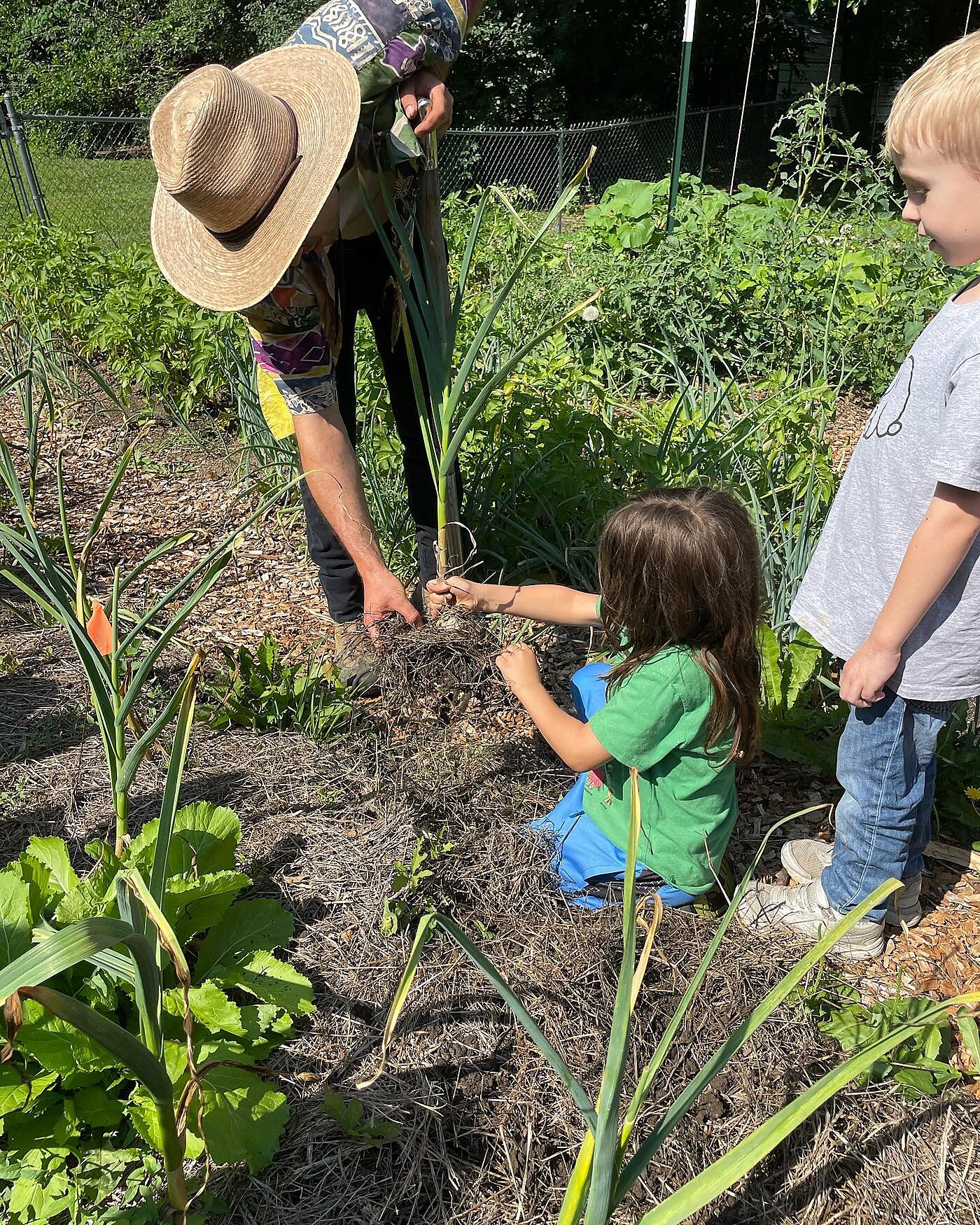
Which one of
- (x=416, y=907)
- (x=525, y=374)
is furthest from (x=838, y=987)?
(x=525, y=374)

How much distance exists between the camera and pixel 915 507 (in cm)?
155

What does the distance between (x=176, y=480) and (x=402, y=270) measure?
1839 mm

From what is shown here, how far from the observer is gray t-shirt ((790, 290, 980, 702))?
1389 mm

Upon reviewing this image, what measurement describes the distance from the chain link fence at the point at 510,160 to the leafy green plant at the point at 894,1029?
336 inches

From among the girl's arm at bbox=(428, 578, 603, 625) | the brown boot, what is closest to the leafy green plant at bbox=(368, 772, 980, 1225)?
the girl's arm at bbox=(428, 578, 603, 625)

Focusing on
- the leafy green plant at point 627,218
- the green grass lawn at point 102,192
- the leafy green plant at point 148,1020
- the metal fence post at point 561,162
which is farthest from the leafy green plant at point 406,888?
the metal fence post at point 561,162

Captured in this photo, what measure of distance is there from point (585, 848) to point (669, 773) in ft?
0.83


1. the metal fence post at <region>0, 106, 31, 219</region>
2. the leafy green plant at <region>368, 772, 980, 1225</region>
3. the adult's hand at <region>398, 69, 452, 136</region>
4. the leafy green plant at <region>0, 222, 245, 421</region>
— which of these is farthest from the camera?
the metal fence post at <region>0, 106, 31, 219</region>

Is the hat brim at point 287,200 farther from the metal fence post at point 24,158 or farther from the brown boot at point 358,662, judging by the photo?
the metal fence post at point 24,158

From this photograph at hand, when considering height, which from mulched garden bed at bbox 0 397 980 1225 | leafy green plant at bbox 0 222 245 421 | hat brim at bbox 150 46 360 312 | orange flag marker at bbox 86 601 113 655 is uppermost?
hat brim at bbox 150 46 360 312

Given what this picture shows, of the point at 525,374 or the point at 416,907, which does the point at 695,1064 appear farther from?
the point at 525,374

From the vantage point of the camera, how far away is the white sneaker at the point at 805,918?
1789 millimetres

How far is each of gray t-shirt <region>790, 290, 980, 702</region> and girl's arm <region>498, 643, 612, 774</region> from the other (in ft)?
1.60

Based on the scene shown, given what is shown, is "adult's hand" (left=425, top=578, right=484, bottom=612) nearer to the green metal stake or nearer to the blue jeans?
the blue jeans
